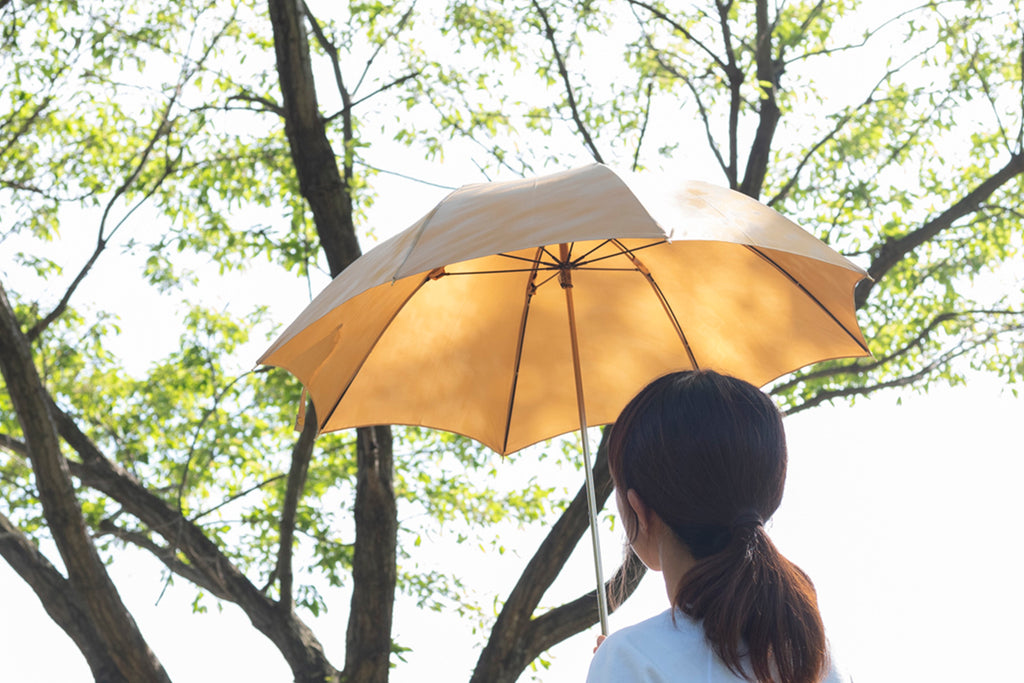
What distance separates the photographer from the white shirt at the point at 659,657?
4.25 feet

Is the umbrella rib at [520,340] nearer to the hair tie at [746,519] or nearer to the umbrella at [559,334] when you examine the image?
the umbrella at [559,334]

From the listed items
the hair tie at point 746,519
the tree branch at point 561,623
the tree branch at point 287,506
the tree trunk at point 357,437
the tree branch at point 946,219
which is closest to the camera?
the hair tie at point 746,519

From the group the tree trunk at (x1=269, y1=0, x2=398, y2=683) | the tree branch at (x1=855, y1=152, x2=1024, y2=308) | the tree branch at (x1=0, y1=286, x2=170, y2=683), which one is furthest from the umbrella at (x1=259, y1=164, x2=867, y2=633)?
the tree branch at (x1=855, y1=152, x2=1024, y2=308)

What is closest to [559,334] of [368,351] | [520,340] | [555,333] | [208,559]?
[555,333]

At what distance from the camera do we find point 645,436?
1470 mm

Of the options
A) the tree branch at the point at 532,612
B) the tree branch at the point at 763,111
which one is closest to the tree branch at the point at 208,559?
the tree branch at the point at 532,612

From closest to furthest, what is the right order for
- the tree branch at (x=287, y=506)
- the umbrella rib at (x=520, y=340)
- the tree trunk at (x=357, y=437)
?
the umbrella rib at (x=520, y=340)
the tree trunk at (x=357, y=437)
the tree branch at (x=287, y=506)

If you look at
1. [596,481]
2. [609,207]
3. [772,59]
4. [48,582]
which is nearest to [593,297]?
[609,207]

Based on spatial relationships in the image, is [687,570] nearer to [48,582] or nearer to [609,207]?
[609,207]

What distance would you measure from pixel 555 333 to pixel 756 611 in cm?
210

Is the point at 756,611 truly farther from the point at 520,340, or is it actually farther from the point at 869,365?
the point at 869,365

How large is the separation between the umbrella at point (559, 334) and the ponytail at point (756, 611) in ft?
4.90

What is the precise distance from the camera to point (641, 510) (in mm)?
1478

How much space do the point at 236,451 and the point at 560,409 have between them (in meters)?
5.64
